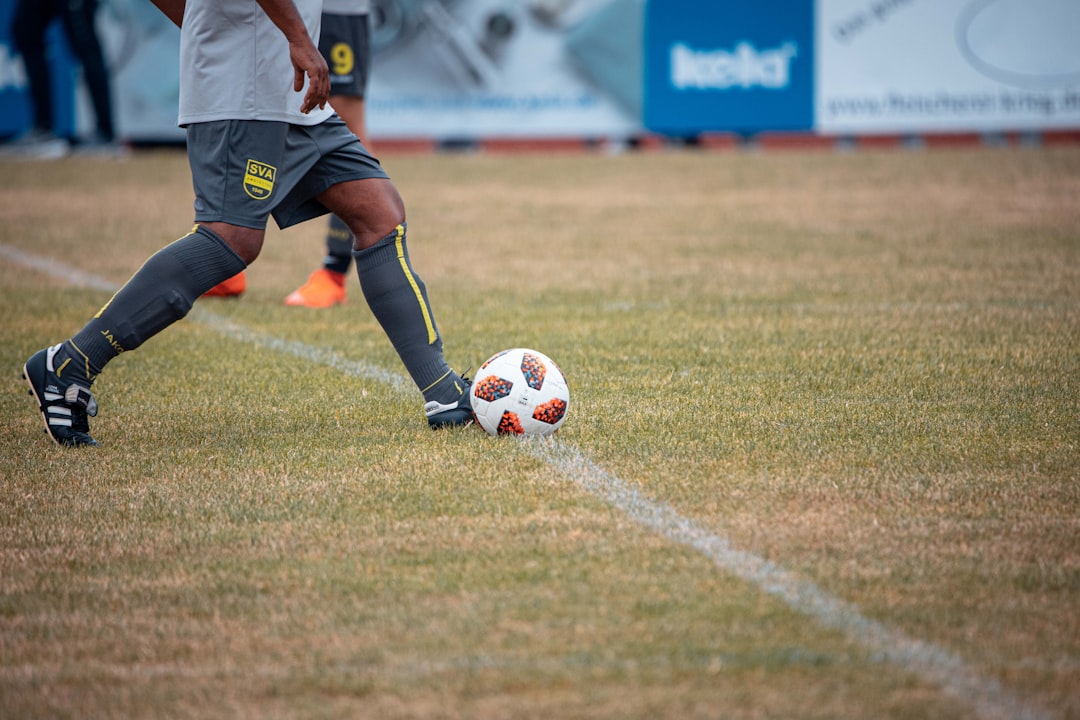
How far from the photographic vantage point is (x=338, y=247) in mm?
7312

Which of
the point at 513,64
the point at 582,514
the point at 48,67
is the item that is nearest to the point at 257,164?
the point at 582,514

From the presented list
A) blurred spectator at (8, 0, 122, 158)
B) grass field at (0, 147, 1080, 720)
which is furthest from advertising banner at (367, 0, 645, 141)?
grass field at (0, 147, 1080, 720)

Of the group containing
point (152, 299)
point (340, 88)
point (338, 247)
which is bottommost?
point (338, 247)

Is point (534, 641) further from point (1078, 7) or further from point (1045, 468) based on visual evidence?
point (1078, 7)

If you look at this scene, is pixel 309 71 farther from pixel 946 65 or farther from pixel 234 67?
pixel 946 65

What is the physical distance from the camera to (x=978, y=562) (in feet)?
10.6

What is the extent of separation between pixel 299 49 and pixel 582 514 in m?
1.68

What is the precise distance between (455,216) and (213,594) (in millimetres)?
8357

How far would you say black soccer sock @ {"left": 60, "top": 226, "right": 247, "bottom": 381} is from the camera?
14.2 ft

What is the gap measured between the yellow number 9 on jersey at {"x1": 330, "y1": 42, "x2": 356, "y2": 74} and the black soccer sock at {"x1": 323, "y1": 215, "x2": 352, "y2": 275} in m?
0.79

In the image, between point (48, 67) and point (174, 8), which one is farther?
point (48, 67)

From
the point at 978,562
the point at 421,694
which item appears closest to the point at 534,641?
the point at 421,694

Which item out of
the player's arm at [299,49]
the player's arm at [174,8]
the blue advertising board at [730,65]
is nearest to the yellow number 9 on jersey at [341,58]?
the player's arm at [174,8]

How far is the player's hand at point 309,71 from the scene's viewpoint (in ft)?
13.7
